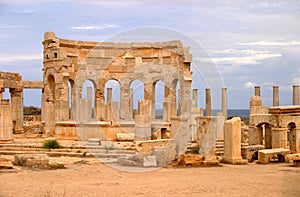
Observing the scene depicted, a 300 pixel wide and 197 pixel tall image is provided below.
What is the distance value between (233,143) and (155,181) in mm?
4869

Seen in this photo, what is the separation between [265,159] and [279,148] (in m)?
1.39

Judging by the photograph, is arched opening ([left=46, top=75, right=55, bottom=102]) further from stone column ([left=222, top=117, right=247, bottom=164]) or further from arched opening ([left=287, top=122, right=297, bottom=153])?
arched opening ([left=287, top=122, right=297, bottom=153])

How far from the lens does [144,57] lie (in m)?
27.0

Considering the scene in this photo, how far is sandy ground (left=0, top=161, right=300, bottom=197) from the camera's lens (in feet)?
35.7

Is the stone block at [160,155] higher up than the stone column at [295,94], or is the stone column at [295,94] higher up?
the stone column at [295,94]

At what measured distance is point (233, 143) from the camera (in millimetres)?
16500

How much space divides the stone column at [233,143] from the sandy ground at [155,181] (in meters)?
0.93

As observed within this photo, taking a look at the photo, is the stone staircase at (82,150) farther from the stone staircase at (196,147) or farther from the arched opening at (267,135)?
the arched opening at (267,135)

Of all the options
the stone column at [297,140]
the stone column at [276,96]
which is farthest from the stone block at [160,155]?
the stone column at [276,96]

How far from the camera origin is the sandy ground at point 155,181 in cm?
1088

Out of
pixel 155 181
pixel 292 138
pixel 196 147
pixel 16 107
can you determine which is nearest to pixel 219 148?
pixel 196 147

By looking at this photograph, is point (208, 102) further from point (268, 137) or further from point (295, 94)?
point (268, 137)

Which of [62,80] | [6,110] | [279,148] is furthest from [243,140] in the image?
[6,110]

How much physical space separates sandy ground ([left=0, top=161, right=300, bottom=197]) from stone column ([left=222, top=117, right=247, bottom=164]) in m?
0.93
